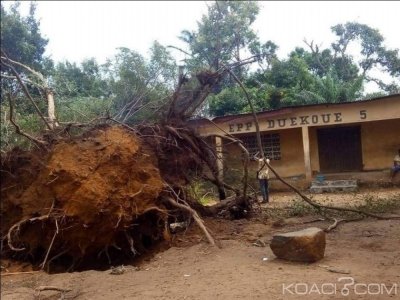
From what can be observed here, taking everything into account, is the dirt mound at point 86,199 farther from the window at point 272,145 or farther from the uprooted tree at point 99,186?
the window at point 272,145

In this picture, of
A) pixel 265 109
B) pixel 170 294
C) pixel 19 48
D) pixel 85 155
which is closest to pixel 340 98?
pixel 265 109

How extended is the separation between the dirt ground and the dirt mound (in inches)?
28.6

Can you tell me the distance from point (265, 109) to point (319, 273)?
9244 millimetres

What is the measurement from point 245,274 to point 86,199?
293 centimetres

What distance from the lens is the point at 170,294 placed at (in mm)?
4816

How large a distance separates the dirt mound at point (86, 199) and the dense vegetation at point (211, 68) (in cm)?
102

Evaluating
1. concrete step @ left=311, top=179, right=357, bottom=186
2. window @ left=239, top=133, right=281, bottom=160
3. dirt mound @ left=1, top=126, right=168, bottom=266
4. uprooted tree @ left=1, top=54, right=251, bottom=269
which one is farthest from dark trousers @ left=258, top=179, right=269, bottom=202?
dirt mound @ left=1, top=126, right=168, bottom=266

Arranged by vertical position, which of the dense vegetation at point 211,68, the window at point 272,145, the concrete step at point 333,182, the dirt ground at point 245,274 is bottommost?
the dirt ground at point 245,274

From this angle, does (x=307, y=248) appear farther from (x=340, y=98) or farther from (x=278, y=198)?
(x=340, y=98)

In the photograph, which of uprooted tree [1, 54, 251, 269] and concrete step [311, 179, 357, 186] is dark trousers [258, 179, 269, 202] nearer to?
concrete step [311, 179, 357, 186]

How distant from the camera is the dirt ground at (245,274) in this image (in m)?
4.46

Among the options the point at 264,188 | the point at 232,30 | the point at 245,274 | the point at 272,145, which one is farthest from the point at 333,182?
the point at 245,274

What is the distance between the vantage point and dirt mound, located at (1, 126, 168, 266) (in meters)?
6.91

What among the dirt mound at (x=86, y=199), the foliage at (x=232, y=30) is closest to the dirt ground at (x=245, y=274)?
the dirt mound at (x=86, y=199)
